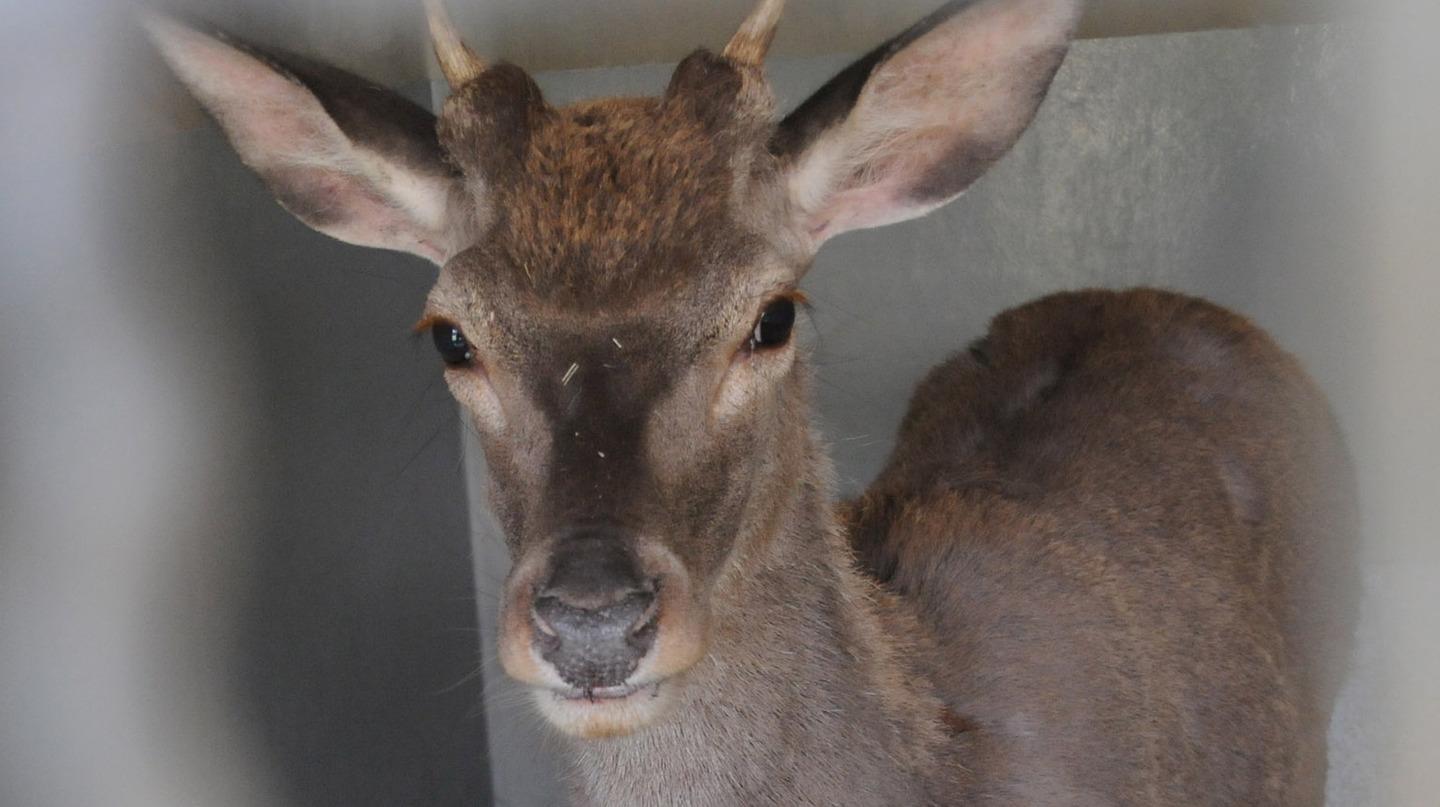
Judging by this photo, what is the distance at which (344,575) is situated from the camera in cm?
349

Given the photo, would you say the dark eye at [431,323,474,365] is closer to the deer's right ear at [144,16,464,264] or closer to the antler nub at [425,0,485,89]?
the deer's right ear at [144,16,464,264]

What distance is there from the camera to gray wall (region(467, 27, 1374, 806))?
4172 mm

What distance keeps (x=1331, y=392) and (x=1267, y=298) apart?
0.50 metres

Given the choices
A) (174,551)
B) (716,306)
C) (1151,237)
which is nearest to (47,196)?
(174,551)

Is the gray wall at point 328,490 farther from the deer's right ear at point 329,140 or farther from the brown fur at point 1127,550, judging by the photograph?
the brown fur at point 1127,550

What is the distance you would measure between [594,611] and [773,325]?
0.63 meters

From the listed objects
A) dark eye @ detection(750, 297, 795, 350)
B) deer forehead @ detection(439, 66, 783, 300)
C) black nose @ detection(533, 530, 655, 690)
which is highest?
deer forehead @ detection(439, 66, 783, 300)

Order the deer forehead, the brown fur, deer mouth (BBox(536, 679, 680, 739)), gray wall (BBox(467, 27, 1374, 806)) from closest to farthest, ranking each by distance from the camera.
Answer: deer mouth (BBox(536, 679, 680, 739)), the deer forehead, the brown fur, gray wall (BBox(467, 27, 1374, 806))

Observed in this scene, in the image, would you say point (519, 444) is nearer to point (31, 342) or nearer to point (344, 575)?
point (31, 342)

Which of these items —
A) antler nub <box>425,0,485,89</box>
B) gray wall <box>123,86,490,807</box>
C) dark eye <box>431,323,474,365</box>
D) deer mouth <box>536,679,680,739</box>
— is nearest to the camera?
deer mouth <box>536,679,680,739</box>

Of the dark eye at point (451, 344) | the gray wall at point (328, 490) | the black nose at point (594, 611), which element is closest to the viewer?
the black nose at point (594, 611)

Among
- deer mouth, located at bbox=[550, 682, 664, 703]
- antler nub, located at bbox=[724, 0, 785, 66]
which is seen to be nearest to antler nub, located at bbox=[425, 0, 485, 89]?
antler nub, located at bbox=[724, 0, 785, 66]

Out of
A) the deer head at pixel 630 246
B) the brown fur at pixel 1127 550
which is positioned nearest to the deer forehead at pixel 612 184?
the deer head at pixel 630 246

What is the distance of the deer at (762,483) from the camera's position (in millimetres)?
1933
